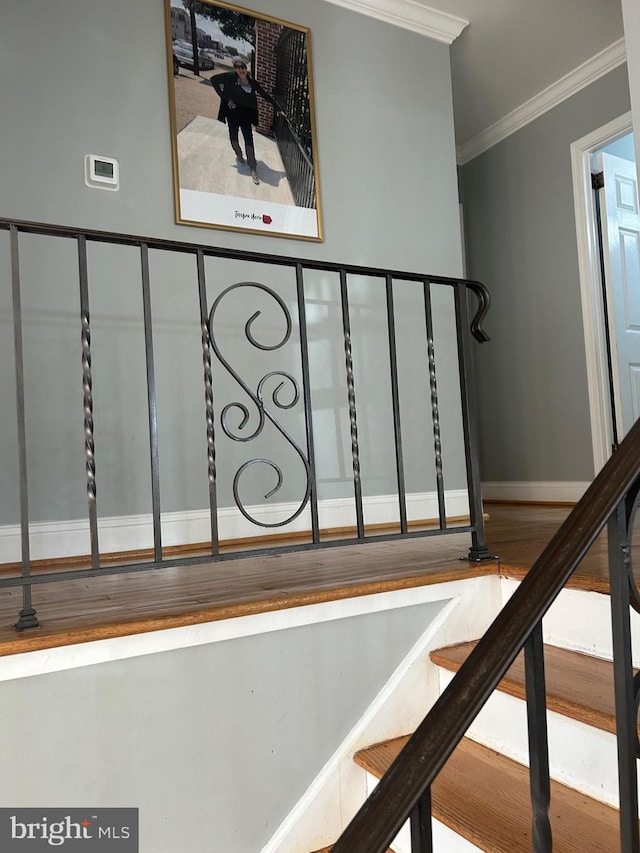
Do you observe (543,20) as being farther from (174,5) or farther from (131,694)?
(131,694)

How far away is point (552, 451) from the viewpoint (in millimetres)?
4195

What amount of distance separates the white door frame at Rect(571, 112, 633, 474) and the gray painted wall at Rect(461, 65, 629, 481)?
0.06 meters

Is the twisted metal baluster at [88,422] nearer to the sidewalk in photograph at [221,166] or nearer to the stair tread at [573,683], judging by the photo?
the stair tread at [573,683]

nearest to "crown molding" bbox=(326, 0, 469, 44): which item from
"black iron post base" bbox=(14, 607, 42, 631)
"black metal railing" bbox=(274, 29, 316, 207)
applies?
"black metal railing" bbox=(274, 29, 316, 207)

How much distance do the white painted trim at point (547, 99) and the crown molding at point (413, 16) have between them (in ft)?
2.87

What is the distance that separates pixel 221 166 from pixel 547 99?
2440mm

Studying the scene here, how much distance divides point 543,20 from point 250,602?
346 cm

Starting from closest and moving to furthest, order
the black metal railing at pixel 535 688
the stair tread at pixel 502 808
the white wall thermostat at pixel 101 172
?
the black metal railing at pixel 535 688, the stair tread at pixel 502 808, the white wall thermostat at pixel 101 172

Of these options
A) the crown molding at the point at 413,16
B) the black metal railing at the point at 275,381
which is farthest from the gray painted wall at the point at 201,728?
the crown molding at the point at 413,16

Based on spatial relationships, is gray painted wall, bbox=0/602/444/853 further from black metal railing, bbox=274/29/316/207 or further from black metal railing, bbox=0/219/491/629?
black metal railing, bbox=274/29/316/207

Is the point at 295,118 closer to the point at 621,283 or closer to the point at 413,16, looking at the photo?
the point at 413,16

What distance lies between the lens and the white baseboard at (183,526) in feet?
7.72

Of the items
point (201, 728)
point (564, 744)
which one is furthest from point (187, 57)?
point (564, 744)

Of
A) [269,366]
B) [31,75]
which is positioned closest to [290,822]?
[269,366]
